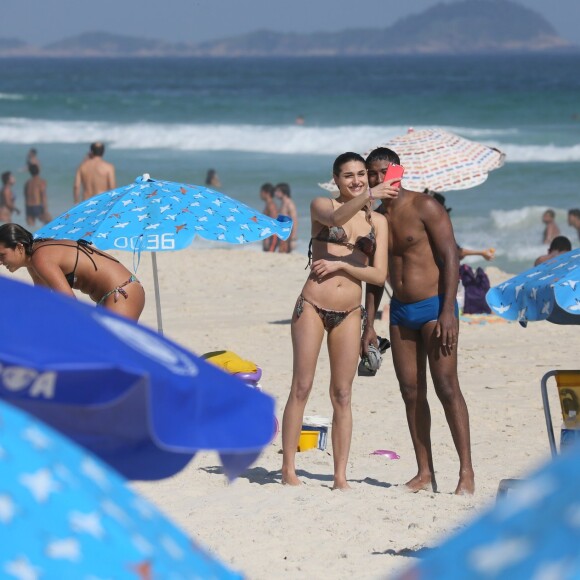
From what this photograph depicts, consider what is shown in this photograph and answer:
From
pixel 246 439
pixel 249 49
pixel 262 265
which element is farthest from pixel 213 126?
pixel 249 49

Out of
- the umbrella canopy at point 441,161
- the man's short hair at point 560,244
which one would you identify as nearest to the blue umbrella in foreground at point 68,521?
the umbrella canopy at point 441,161

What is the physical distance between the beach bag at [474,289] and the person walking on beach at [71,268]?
4.43 meters

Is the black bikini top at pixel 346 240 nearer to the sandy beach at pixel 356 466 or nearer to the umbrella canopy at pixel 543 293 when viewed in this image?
the umbrella canopy at pixel 543 293

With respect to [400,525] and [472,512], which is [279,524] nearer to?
[400,525]

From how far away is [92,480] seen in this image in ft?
7.02

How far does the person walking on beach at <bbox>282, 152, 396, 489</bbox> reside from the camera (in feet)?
17.6

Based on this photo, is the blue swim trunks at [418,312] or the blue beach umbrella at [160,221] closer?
the blue swim trunks at [418,312]

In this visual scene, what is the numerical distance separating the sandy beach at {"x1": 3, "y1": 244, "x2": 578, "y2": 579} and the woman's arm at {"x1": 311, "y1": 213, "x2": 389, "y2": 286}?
1.00 meters

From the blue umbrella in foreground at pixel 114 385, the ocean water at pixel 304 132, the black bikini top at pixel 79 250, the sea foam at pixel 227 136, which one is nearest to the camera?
the blue umbrella in foreground at pixel 114 385

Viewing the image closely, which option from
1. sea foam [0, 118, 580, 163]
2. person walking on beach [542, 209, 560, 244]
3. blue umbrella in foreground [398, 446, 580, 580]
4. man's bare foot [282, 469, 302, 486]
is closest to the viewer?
blue umbrella in foreground [398, 446, 580, 580]

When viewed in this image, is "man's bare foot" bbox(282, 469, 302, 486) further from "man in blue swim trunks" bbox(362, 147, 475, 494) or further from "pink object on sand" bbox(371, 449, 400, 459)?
"pink object on sand" bbox(371, 449, 400, 459)

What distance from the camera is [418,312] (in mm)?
5465

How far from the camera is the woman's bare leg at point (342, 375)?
5.46m

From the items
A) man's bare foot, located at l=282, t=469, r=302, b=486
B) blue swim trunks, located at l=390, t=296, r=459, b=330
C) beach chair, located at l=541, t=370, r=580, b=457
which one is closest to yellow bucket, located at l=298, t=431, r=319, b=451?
man's bare foot, located at l=282, t=469, r=302, b=486
